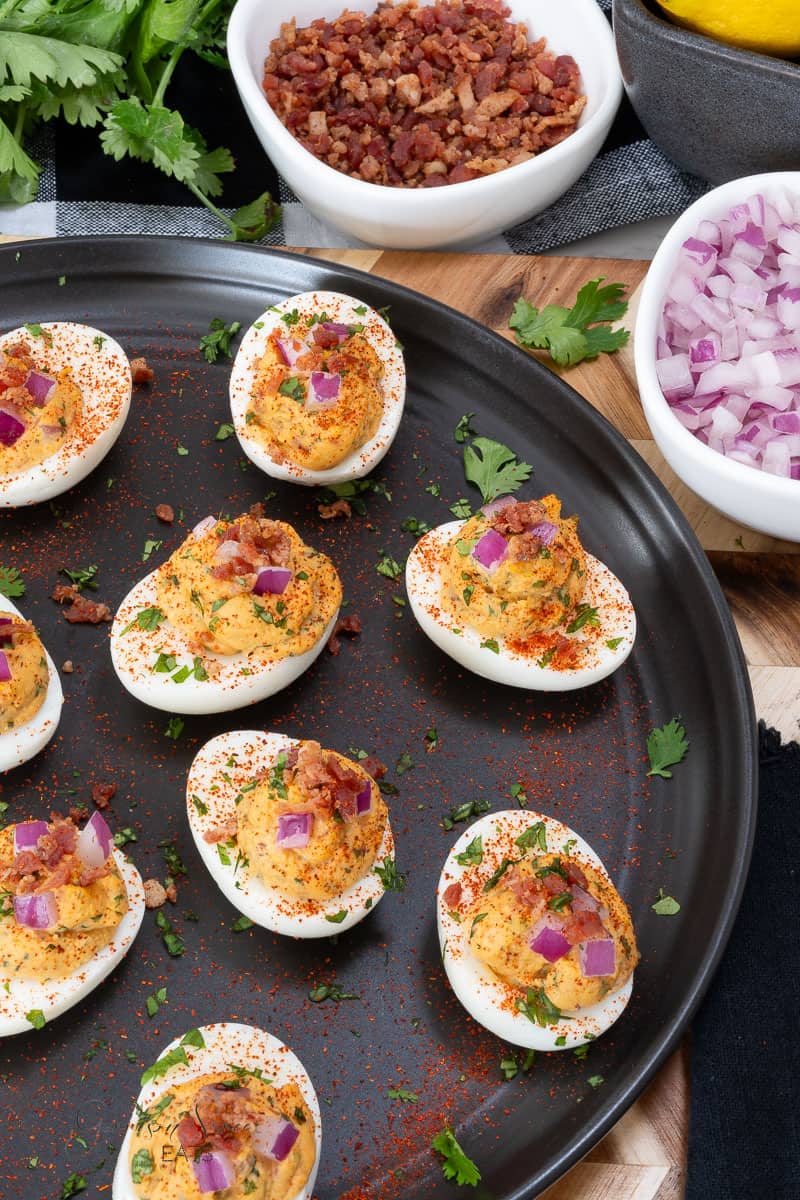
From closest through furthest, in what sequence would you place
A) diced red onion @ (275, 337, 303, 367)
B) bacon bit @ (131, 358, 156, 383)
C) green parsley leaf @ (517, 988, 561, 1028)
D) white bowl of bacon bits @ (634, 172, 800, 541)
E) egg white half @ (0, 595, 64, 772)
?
1. green parsley leaf @ (517, 988, 561, 1028)
2. egg white half @ (0, 595, 64, 772)
3. white bowl of bacon bits @ (634, 172, 800, 541)
4. diced red onion @ (275, 337, 303, 367)
5. bacon bit @ (131, 358, 156, 383)

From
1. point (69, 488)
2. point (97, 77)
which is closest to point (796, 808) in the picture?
point (69, 488)

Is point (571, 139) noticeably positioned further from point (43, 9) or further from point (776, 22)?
point (43, 9)

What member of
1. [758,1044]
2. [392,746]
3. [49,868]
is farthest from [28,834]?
[758,1044]

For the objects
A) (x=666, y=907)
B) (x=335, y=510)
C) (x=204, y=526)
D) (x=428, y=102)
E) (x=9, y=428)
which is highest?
(x=428, y=102)

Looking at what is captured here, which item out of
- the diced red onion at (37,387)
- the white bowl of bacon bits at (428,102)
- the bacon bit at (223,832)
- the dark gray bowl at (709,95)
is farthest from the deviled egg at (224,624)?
the dark gray bowl at (709,95)

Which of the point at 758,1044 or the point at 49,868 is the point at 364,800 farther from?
the point at 758,1044

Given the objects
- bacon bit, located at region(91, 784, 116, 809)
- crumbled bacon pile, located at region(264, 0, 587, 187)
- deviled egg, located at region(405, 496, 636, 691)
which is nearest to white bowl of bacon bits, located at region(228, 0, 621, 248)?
crumbled bacon pile, located at region(264, 0, 587, 187)

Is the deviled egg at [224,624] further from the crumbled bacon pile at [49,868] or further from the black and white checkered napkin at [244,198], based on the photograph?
the black and white checkered napkin at [244,198]

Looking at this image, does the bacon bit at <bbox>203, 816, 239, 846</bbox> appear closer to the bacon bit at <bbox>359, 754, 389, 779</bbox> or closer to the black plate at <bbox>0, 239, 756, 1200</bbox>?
the black plate at <bbox>0, 239, 756, 1200</bbox>
